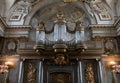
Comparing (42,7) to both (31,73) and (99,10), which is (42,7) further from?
(31,73)

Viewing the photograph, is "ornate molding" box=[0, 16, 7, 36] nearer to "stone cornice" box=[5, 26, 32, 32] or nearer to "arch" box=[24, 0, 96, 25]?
"stone cornice" box=[5, 26, 32, 32]

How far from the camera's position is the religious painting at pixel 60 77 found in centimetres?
1470

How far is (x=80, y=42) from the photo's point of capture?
572 inches

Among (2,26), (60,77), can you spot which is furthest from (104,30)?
(2,26)

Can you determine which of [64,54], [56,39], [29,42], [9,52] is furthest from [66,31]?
[9,52]

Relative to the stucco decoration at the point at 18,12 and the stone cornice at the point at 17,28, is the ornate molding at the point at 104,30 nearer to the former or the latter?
the stone cornice at the point at 17,28

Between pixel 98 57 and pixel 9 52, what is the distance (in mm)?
7900

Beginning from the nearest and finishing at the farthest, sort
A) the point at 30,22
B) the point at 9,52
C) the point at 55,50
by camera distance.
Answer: the point at 55,50
the point at 9,52
the point at 30,22

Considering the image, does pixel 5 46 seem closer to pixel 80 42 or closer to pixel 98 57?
pixel 80 42

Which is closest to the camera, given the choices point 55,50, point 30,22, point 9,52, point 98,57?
point 55,50

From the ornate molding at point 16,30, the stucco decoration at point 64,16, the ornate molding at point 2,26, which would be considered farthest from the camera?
the stucco decoration at point 64,16

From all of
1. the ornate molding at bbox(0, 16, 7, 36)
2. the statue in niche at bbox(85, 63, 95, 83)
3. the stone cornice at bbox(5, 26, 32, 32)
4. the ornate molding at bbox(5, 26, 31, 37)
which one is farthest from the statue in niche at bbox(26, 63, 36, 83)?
the statue in niche at bbox(85, 63, 95, 83)

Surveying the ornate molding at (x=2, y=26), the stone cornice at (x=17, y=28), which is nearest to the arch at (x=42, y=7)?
the stone cornice at (x=17, y=28)

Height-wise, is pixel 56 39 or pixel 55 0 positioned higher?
pixel 55 0
